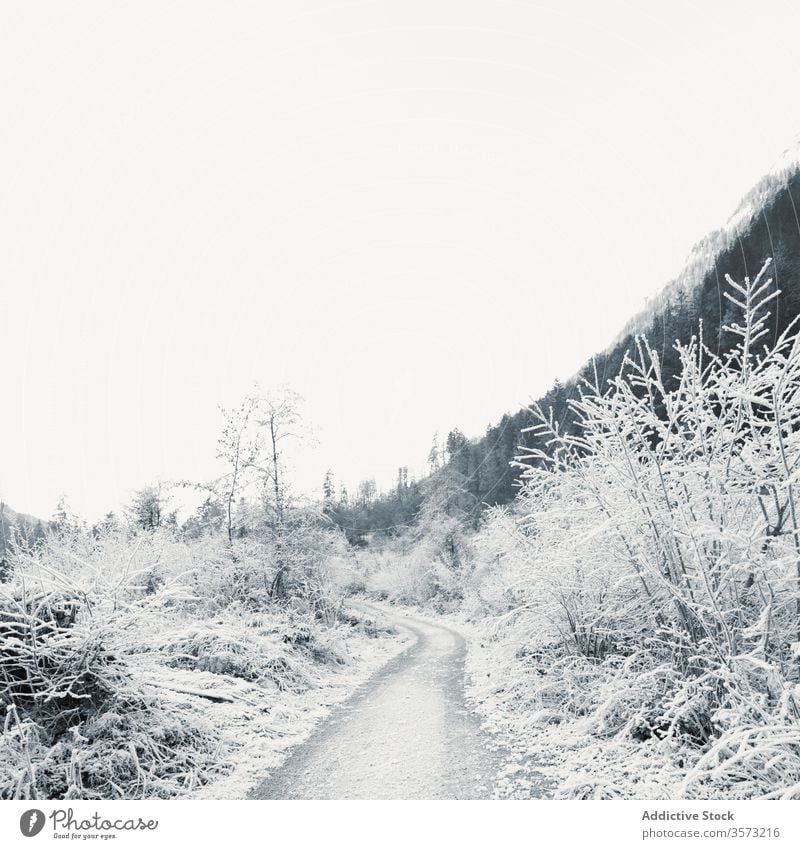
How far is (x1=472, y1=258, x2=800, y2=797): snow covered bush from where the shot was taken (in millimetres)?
3182

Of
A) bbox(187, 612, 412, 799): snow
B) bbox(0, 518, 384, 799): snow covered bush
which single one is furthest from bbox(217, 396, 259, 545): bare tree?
bbox(0, 518, 384, 799): snow covered bush

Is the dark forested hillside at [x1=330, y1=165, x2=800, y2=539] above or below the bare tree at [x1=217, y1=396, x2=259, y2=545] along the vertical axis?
above

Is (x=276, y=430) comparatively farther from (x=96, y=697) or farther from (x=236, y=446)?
(x=96, y=697)

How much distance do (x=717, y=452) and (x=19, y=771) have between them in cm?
635

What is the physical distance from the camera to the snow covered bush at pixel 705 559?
3.18 metres

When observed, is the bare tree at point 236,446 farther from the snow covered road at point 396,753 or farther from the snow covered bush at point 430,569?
the snow covered bush at point 430,569

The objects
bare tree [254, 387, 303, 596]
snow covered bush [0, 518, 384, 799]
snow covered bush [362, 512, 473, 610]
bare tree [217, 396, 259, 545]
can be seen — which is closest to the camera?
snow covered bush [0, 518, 384, 799]

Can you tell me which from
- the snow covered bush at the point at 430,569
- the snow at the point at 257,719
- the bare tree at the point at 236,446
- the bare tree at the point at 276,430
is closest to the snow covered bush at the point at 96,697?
the snow at the point at 257,719
